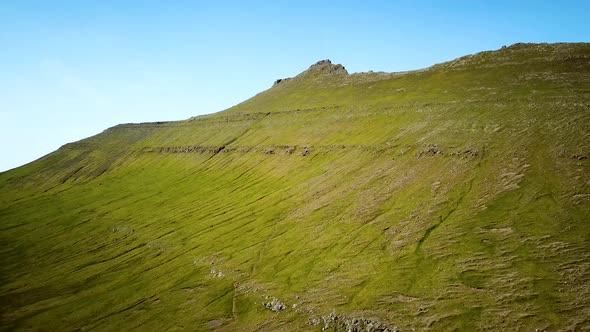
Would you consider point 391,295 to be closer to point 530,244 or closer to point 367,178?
point 530,244

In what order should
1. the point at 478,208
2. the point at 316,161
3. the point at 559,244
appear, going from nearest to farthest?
the point at 559,244, the point at 478,208, the point at 316,161

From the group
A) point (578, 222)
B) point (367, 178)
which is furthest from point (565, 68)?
point (578, 222)

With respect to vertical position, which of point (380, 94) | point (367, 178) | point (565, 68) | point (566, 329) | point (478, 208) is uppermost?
point (380, 94)

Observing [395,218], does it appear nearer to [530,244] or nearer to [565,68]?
[530,244]

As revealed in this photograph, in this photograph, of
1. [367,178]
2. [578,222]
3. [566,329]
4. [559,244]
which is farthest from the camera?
[367,178]

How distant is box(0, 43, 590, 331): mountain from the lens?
164ft

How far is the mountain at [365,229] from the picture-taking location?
49.9m

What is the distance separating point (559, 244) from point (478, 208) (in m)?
15.7

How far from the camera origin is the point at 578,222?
180 feet

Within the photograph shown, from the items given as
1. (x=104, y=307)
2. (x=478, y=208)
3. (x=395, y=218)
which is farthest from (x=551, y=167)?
(x=104, y=307)

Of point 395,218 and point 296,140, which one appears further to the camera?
point 296,140

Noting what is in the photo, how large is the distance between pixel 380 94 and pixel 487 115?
2680 inches

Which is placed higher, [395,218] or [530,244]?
[395,218]

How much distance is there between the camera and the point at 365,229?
2901 inches
